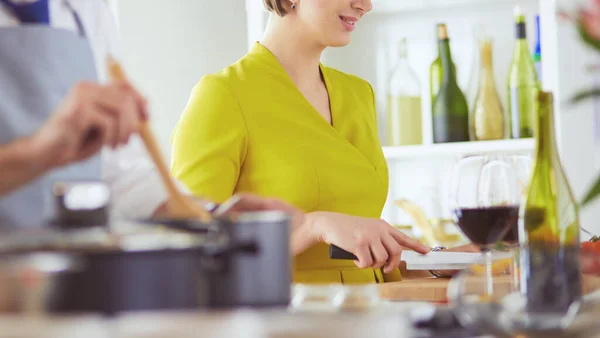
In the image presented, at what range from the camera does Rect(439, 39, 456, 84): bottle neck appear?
8.95 feet

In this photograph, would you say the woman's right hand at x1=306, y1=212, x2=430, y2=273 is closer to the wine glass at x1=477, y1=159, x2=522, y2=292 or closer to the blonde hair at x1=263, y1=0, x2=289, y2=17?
the wine glass at x1=477, y1=159, x2=522, y2=292

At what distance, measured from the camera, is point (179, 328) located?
20.5 inches

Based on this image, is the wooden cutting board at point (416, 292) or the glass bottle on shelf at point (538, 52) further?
the glass bottle on shelf at point (538, 52)

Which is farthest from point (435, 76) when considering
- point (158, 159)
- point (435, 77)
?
point (158, 159)

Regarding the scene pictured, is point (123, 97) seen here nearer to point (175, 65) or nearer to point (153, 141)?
point (153, 141)

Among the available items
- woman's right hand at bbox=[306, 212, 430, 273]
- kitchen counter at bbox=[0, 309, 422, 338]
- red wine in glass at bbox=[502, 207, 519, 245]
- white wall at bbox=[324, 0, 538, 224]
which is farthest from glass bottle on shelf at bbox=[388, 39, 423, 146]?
kitchen counter at bbox=[0, 309, 422, 338]

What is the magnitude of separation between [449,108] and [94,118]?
6.99ft

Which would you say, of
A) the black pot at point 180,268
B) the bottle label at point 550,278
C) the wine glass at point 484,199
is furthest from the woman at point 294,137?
the black pot at point 180,268

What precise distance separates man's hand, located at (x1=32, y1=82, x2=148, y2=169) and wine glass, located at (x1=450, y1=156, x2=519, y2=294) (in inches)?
22.4

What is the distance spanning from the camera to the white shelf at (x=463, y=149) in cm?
262

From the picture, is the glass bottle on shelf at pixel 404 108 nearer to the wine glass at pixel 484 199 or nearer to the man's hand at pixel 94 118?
the wine glass at pixel 484 199

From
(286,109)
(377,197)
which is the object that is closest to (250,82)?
(286,109)

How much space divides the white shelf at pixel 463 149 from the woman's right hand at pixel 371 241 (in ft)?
4.15

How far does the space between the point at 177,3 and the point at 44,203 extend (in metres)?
1.93
